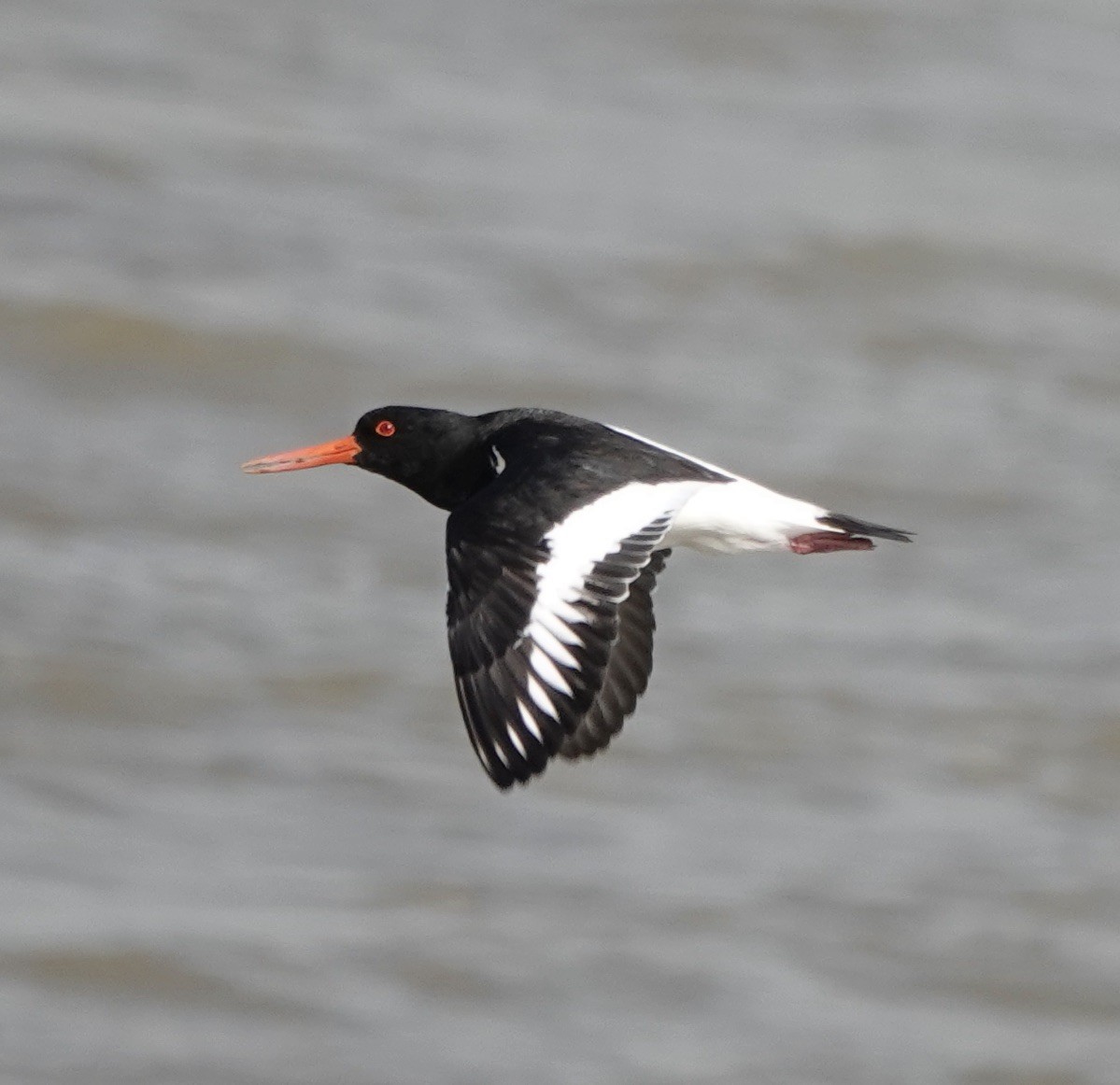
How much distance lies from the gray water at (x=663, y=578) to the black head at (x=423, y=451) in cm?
250

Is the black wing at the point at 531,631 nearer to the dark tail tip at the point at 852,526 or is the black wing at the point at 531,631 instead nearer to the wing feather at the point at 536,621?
the wing feather at the point at 536,621

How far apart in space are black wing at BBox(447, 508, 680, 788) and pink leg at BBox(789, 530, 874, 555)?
68 centimetres

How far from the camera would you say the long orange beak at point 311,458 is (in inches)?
239

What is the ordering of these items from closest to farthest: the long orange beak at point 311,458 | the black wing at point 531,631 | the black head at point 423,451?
the black wing at point 531,631 < the black head at point 423,451 < the long orange beak at point 311,458

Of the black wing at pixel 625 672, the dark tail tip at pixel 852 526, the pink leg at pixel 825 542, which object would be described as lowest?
the black wing at pixel 625 672

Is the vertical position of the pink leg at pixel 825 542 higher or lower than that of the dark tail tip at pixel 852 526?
lower

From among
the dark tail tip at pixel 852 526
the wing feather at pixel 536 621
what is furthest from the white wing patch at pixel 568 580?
the dark tail tip at pixel 852 526

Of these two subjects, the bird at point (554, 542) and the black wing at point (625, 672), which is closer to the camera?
the bird at point (554, 542)

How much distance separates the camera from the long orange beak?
6082mm

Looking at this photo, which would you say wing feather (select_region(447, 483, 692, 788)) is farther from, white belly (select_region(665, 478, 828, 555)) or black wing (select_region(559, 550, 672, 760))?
white belly (select_region(665, 478, 828, 555))

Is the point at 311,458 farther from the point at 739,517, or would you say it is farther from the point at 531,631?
the point at 531,631

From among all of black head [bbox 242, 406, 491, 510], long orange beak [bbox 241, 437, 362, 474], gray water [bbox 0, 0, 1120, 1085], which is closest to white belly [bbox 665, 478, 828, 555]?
black head [bbox 242, 406, 491, 510]

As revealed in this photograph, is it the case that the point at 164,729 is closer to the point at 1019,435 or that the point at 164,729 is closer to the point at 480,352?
the point at 480,352

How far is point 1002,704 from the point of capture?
10.1 meters
